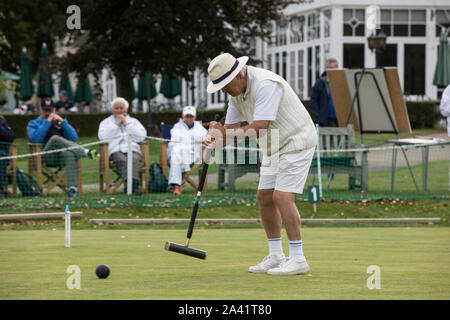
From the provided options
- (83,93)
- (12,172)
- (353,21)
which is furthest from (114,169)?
(353,21)

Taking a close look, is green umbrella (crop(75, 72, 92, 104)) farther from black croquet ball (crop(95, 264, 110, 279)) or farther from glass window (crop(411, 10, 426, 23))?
black croquet ball (crop(95, 264, 110, 279))

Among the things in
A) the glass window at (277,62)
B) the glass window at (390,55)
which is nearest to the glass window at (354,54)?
the glass window at (390,55)

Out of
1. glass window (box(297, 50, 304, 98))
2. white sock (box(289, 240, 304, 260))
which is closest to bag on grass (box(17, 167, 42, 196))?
white sock (box(289, 240, 304, 260))

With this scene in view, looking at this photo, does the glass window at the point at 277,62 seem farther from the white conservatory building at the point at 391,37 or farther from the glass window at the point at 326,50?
the glass window at the point at 326,50

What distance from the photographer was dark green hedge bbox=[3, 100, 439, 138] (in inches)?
1224

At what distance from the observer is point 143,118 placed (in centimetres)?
3206

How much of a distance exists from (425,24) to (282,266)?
28.5 meters

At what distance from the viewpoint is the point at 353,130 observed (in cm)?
1606

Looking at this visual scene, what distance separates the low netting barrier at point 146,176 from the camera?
14.5 meters

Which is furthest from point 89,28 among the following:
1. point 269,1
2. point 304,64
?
point 304,64

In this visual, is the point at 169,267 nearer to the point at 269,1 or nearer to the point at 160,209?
the point at 160,209

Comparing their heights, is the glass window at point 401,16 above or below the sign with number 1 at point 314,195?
above

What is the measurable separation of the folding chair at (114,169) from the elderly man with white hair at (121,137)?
0.10 metres

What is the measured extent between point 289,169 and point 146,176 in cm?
815
